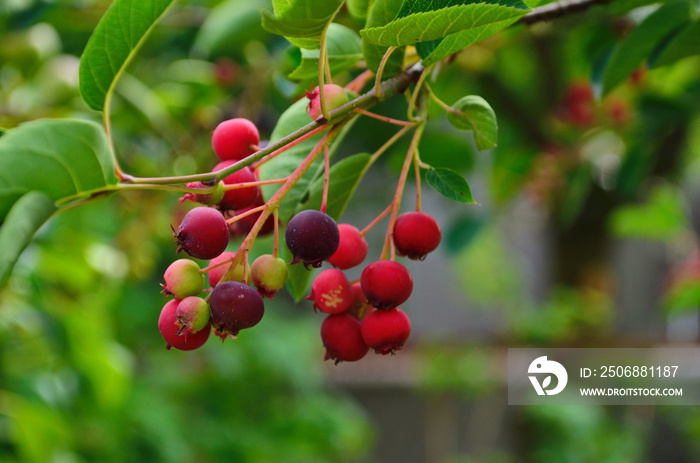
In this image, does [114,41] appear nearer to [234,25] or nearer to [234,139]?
[234,139]

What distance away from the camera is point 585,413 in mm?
3756

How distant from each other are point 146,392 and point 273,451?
855 millimetres

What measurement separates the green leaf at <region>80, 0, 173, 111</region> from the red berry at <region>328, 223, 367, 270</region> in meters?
0.19

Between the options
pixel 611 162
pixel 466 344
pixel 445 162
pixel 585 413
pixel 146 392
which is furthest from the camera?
pixel 466 344

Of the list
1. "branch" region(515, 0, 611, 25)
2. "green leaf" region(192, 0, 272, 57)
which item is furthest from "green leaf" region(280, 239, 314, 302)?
"green leaf" region(192, 0, 272, 57)

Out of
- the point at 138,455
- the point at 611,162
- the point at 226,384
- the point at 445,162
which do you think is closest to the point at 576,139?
the point at 611,162

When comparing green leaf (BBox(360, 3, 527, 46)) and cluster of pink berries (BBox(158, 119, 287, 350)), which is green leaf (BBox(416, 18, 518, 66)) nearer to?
green leaf (BBox(360, 3, 527, 46))

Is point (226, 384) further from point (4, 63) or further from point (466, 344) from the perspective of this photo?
point (466, 344)

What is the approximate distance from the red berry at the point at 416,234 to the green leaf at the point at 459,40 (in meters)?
0.10

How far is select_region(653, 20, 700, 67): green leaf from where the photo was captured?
0.64 metres

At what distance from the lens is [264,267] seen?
0.40m

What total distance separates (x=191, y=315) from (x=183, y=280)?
25 mm

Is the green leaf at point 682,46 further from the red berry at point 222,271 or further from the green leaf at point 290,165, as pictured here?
the red berry at point 222,271

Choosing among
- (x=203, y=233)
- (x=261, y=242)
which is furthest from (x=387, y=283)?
(x=261, y=242)
